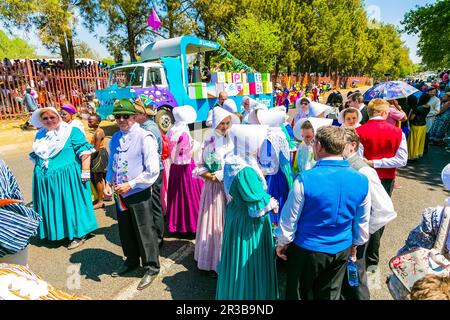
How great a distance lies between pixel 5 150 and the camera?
10.1 m

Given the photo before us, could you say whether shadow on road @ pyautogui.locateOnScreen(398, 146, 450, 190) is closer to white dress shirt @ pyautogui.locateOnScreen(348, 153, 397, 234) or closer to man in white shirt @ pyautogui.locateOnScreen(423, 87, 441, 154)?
man in white shirt @ pyautogui.locateOnScreen(423, 87, 441, 154)

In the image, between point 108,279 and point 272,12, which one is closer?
point 108,279

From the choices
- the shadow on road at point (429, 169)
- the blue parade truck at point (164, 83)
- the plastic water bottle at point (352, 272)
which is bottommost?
the shadow on road at point (429, 169)

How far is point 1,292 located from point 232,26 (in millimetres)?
26409

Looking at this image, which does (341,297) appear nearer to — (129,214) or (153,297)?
(153,297)

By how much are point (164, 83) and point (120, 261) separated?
9.05 m

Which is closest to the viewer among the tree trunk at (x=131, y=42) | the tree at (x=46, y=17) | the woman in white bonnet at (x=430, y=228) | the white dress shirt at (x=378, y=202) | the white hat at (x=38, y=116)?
the woman in white bonnet at (x=430, y=228)

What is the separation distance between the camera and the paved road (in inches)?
118

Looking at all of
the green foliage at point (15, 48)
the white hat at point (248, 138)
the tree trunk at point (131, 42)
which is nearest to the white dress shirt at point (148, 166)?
the white hat at point (248, 138)

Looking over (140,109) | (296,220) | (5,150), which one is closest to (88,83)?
(5,150)

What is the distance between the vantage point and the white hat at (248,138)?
258 cm

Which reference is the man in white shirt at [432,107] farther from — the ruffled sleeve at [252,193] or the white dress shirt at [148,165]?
the white dress shirt at [148,165]

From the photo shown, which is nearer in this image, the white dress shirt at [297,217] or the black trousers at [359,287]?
the white dress shirt at [297,217]

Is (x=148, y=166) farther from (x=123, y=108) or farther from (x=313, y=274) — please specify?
(x=313, y=274)
